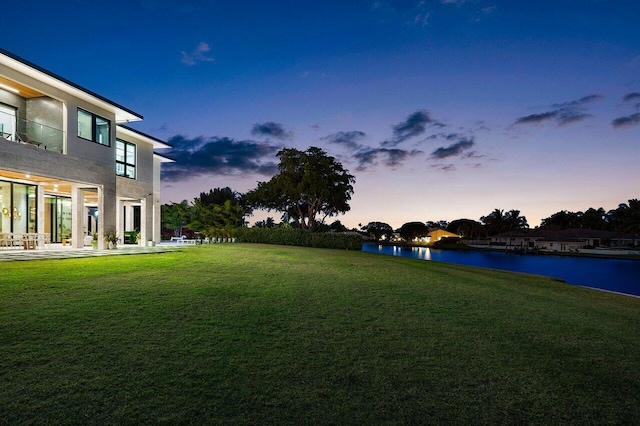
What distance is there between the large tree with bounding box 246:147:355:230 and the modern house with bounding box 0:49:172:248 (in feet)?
64.1

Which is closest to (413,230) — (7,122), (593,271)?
(593,271)

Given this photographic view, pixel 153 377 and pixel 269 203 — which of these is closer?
pixel 153 377

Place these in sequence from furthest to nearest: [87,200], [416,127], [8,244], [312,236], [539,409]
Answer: [416,127], [312,236], [87,200], [8,244], [539,409]

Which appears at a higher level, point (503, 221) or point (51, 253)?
point (503, 221)

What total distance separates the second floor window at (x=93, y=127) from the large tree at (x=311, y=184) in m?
21.6

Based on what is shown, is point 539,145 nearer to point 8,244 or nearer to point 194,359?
point 194,359

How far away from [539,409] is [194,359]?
3445 mm

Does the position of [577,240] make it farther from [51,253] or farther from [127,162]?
[51,253]

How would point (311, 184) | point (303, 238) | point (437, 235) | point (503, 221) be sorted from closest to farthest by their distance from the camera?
point (303, 238) → point (311, 184) → point (503, 221) → point (437, 235)

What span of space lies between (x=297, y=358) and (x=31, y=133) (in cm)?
1617

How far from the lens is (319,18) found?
1791 centimetres

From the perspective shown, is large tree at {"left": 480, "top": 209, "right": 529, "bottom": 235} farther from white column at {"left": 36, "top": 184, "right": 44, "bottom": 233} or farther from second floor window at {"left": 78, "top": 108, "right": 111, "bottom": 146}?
white column at {"left": 36, "top": 184, "right": 44, "bottom": 233}

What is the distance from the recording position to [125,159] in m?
20.5

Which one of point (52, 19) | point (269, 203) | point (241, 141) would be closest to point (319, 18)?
point (52, 19)
